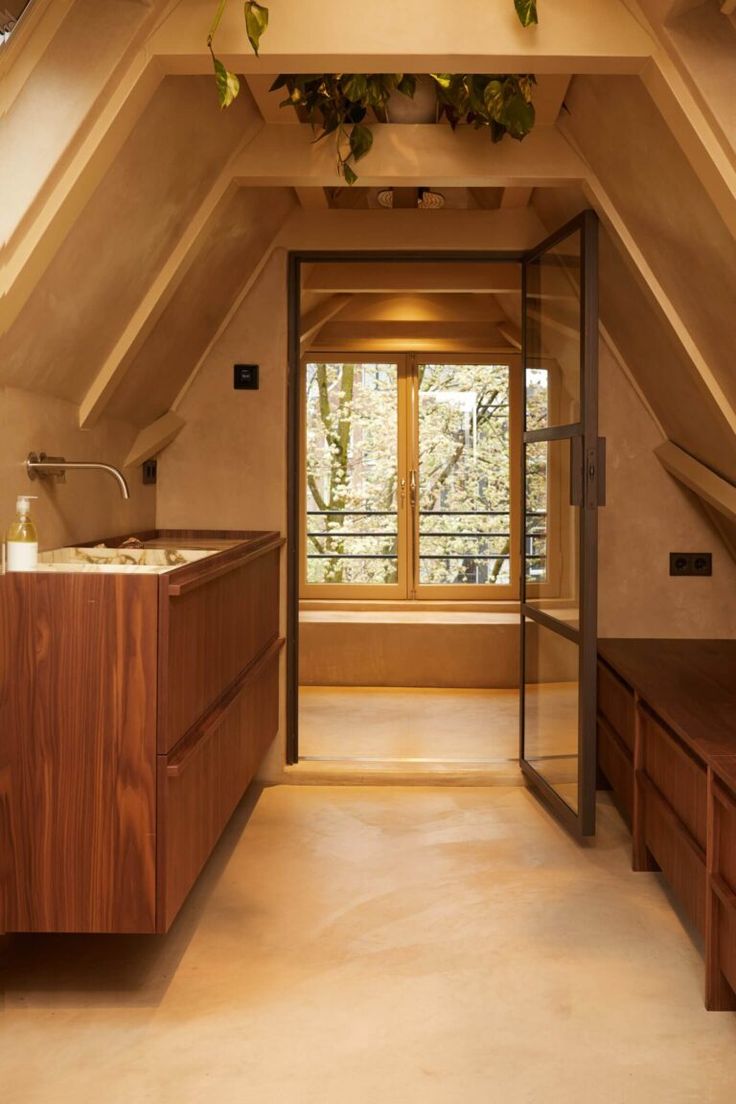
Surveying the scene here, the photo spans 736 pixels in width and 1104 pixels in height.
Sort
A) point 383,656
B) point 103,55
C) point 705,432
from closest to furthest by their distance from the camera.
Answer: point 103,55, point 705,432, point 383,656

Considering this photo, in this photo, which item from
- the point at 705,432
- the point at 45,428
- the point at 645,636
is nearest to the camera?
the point at 45,428

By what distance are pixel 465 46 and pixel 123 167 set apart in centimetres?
84

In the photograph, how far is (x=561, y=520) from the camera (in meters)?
3.63

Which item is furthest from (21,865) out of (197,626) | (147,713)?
(197,626)

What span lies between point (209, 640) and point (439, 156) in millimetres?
1678

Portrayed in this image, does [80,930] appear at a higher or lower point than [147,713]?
lower

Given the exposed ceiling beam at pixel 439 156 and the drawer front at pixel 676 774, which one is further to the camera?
the exposed ceiling beam at pixel 439 156

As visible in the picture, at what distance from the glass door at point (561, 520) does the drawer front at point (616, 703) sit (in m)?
0.11

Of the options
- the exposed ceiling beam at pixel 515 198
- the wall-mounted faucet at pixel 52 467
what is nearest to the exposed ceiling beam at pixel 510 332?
the exposed ceiling beam at pixel 515 198

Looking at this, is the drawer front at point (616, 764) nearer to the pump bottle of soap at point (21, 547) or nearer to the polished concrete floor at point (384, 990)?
the polished concrete floor at point (384, 990)

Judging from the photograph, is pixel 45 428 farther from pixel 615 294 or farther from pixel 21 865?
pixel 615 294

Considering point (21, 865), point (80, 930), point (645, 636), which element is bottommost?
point (80, 930)

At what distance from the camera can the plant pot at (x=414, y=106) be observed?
3.19m

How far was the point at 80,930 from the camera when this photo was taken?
7.25ft
